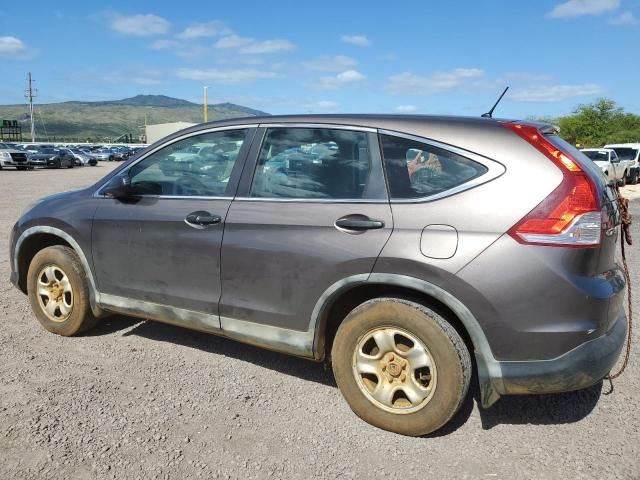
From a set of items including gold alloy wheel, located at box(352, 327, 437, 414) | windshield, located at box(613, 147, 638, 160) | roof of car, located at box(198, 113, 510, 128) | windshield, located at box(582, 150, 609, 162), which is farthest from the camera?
windshield, located at box(613, 147, 638, 160)

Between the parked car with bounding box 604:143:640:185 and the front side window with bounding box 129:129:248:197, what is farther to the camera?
the parked car with bounding box 604:143:640:185

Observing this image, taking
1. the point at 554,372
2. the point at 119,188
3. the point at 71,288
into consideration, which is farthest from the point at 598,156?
the point at 71,288

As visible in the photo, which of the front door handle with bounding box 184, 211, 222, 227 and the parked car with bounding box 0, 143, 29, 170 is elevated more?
the front door handle with bounding box 184, 211, 222, 227

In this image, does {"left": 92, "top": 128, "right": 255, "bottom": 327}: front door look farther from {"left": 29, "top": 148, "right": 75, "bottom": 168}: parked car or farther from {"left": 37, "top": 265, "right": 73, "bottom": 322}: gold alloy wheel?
{"left": 29, "top": 148, "right": 75, "bottom": 168}: parked car

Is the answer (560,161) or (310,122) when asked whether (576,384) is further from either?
(310,122)

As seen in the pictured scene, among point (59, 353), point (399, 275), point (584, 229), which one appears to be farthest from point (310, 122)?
point (59, 353)

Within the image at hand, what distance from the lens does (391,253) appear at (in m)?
2.69

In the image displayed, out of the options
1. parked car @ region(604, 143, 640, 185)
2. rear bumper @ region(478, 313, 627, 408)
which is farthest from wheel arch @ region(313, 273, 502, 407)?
parked car @ region(604, 143, 640, 185)

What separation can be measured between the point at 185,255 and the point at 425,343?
166 cm

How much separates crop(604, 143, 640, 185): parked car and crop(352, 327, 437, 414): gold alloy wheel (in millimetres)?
24947

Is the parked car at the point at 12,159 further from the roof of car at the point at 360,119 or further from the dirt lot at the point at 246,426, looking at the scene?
the roof of car at the point at 360,119

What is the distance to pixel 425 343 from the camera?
105 inches

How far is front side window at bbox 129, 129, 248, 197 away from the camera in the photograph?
135 inches

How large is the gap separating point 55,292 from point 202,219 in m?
1.70
